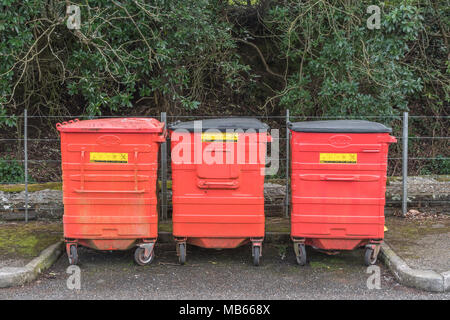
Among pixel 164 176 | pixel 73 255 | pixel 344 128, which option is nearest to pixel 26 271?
pixel 73 255

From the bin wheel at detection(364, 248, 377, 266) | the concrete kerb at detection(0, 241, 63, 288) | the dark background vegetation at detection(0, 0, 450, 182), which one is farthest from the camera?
the dark background vegetation at detection(0, 0, 450, 182)

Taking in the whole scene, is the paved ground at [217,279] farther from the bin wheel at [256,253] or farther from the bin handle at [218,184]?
the bin handle at [218,184]

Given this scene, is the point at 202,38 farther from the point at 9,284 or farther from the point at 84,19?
the point at 9,284

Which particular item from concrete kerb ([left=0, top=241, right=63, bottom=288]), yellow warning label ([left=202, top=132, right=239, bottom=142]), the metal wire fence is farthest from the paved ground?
the metal wire fence

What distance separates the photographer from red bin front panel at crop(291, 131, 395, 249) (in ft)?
16.8

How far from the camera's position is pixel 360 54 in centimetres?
722

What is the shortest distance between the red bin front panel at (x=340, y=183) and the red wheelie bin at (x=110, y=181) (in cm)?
148

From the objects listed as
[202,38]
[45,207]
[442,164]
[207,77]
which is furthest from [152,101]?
[442,164]

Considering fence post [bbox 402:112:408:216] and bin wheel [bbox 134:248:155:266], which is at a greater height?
fence post [bbox 402:112:408:216]

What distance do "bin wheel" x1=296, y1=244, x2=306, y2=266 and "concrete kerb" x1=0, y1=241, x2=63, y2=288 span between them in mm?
2557

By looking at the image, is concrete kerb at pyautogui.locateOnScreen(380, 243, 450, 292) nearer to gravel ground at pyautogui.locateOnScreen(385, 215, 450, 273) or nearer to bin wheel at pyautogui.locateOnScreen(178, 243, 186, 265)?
gravel ground at pyautogui.locateOnScreen(385, 215, 450, 273)

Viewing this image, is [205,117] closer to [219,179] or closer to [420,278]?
[219,179]

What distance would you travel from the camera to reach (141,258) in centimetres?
531

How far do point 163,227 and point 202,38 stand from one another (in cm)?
276
